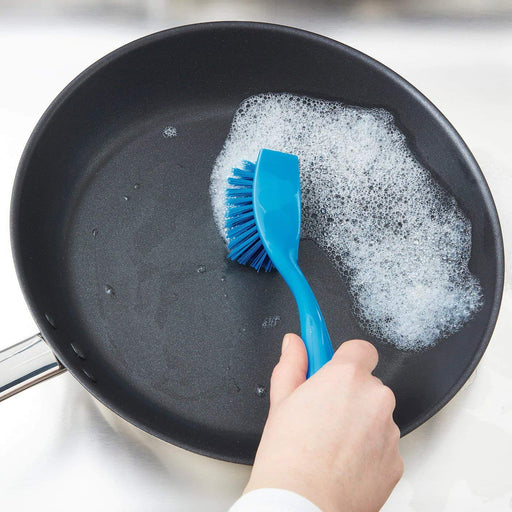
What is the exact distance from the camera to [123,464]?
55 centimetres

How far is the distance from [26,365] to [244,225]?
0.24 m

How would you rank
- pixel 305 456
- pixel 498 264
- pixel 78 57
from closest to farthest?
pixel 305 456
pixel 498 264
pixel 78 57

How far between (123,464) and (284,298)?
231mm

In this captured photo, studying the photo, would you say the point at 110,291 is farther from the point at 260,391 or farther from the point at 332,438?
the point at 332,438

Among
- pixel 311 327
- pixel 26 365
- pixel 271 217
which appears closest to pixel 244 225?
pixel 271 217

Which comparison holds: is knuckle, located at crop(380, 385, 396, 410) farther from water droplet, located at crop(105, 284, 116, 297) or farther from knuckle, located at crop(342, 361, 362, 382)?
water droplet, located at crop(105, 284, 116, 297)

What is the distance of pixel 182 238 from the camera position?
592mm

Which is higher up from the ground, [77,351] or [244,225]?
[244,225]

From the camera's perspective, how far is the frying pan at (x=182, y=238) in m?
0.55

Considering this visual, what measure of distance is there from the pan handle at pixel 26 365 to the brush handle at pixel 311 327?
22 centimetres

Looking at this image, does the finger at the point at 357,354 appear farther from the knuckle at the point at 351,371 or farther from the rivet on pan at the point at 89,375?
the rivet on pan at the point at 89,375

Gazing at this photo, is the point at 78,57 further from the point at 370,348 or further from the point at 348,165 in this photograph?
the point at 370,348

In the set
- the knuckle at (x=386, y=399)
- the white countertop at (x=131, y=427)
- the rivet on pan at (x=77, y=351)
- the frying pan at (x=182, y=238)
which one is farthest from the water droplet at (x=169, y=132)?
the knuckle at (x=386, y=399)

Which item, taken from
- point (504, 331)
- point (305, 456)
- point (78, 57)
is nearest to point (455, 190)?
point (504, 331)
